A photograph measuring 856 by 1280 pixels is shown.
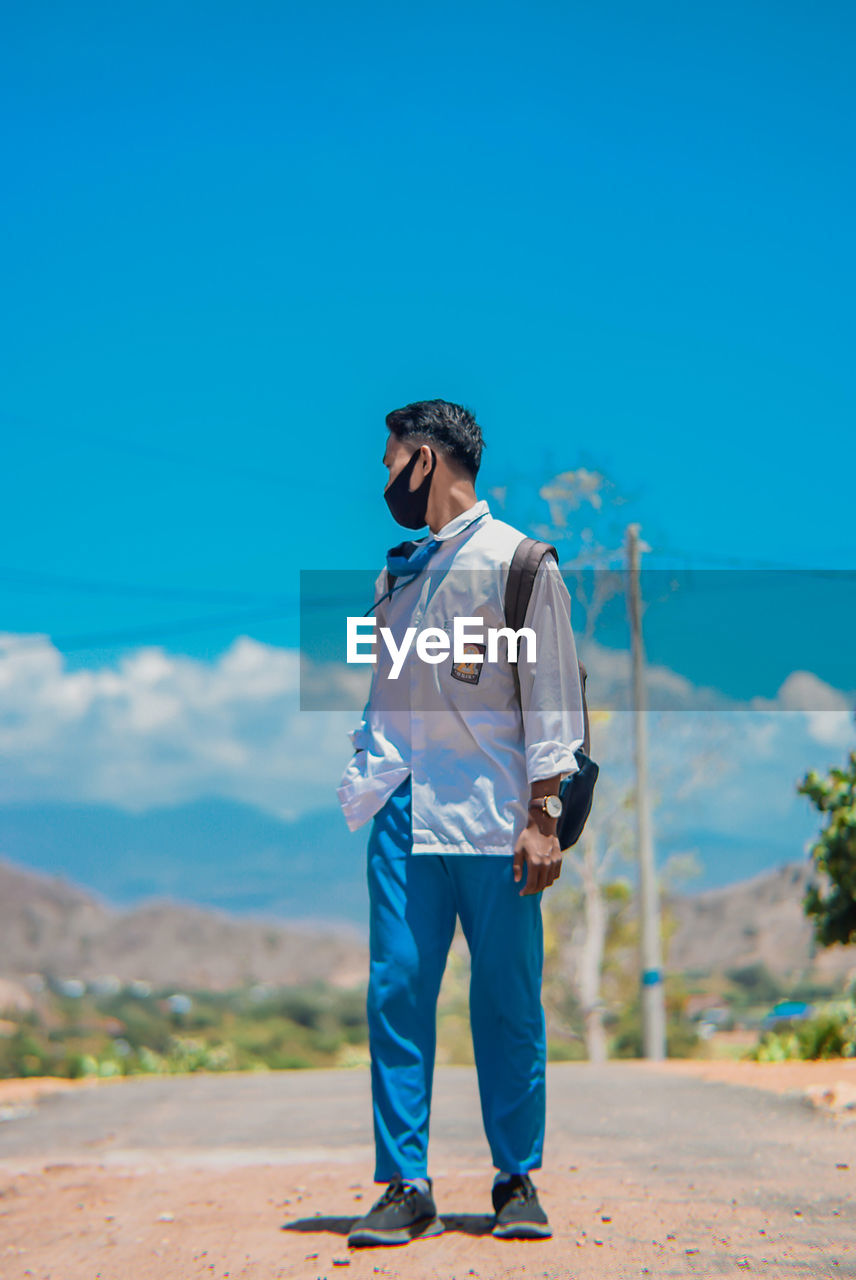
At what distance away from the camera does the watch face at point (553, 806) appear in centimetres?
312

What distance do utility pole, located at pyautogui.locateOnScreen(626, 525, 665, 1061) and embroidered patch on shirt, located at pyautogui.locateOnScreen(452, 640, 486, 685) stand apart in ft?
45.9

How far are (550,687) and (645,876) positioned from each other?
47.1 ft

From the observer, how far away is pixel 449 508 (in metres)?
3.49

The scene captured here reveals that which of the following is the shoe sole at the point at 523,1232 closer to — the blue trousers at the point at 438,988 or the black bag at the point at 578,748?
the blue trousers at the point at 438,988

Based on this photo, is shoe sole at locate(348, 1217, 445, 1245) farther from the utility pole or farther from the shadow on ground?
the utility pole

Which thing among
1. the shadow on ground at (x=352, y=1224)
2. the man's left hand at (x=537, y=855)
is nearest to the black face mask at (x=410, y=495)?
the man's left hand at (x=537, y=855)

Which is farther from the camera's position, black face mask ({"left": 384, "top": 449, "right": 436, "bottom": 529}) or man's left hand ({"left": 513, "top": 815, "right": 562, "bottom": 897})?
black face mask ({"left": 384, "top": 449, "right": 436, "bottom": 529})

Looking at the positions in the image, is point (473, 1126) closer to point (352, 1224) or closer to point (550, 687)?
→ point (352, 1224)

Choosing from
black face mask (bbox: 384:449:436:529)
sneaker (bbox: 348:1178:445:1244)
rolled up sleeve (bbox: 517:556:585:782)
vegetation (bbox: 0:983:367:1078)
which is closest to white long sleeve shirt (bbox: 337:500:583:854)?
rolled up sleeve (bbox: 517:556:585:782)

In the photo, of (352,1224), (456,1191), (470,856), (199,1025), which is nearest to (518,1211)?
(352,1224)

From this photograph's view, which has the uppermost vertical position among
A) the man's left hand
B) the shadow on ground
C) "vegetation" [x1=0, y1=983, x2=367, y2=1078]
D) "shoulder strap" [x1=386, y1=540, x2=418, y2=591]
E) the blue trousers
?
"shoulder strap" [x1=386, y1=540, x2=418, y2=591]

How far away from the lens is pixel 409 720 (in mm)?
3334

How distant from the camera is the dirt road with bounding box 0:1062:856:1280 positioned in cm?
285

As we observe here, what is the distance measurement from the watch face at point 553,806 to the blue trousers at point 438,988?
0.49 ft
